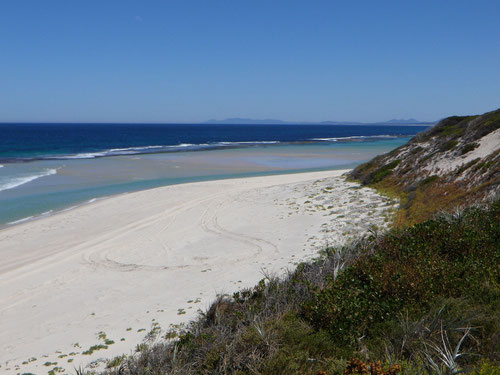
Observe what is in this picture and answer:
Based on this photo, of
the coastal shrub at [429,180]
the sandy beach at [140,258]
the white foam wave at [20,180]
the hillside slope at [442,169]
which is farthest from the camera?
the white foam wave at [20,180]

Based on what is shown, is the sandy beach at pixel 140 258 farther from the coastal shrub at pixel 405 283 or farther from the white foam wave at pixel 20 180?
the white foam wave at pixel 20 180

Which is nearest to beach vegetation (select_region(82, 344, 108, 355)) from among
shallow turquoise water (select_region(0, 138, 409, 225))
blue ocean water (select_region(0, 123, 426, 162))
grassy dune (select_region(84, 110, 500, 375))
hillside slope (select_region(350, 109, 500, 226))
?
grassy dune (select_region(84, 110, 500, 375))

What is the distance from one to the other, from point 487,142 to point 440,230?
15.0 meters

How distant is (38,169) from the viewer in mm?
39469

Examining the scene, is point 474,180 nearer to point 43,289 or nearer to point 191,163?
point 43,289

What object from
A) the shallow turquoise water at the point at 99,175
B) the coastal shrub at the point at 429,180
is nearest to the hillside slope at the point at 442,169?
the coastal shrub at the point at 429,180

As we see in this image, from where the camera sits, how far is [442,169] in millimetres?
19719

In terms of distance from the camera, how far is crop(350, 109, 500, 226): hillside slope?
15026mm

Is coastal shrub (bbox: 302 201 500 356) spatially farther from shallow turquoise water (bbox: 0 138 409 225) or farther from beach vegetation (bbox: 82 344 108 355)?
shallow turquoise water (bbox: 0 138 409 225)

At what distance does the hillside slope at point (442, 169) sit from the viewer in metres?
15.0

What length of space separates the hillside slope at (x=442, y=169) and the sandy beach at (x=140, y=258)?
1.55 metres

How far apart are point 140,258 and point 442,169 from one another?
14.9 metres

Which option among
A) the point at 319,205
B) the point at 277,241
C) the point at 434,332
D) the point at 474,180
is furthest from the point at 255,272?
the point at 474,180

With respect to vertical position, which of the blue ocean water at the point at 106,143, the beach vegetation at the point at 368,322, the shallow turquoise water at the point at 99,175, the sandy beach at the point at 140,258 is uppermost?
the blue ocean water at the point at 106,143
